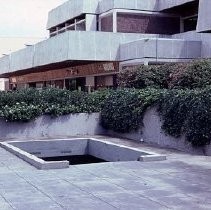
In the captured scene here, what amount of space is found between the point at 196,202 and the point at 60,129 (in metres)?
12.5

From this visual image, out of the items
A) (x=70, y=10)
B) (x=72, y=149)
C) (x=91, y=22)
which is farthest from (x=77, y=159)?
(x=70, y=10)

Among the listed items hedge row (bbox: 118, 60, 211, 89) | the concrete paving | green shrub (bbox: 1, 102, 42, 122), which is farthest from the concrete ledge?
green shrub (bbox: 1, 102, 42, 122)

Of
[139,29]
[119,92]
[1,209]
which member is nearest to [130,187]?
[1,209]

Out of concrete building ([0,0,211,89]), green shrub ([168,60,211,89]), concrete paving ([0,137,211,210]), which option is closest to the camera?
concrete paving ([0,137,211,210])

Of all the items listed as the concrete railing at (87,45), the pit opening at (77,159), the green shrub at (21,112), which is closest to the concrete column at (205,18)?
the pit opening at (77,159)

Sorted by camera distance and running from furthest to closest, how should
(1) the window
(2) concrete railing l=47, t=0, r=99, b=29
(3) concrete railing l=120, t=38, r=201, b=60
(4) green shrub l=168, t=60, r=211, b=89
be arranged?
(2) concrete railing l=47, t=0, r=99, b=29
(1) the window
(3) concrete railing l=120, t=38, r=201, b=60
(4) green shrub l=168, t=60, r=211, b=89

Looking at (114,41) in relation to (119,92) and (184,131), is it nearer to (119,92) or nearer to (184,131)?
(119,92)

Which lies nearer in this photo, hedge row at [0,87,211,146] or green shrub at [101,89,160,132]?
hedge row at [0,87,211,146]

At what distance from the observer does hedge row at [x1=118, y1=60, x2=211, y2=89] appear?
17.3 metres

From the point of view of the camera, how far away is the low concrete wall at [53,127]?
19.3m

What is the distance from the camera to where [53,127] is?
781 inches

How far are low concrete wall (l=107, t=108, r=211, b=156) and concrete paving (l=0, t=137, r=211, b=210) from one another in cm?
224

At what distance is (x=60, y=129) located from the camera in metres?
19.9

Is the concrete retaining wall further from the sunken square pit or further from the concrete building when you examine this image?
the concrete building
